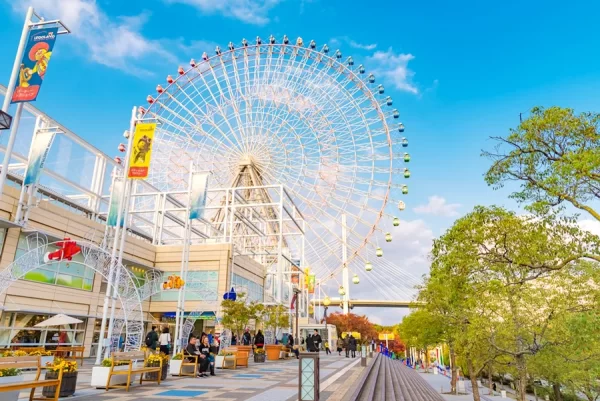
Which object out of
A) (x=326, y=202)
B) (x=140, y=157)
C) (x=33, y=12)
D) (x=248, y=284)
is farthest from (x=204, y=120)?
(x=33, y=12)

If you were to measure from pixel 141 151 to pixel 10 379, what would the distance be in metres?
10.9

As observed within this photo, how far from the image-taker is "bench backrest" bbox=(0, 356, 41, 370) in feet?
22.9

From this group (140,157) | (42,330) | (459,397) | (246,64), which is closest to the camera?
(140,157)

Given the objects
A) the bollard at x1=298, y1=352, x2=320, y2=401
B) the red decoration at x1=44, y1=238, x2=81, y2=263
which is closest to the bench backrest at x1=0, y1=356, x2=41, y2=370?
the bollard at x1=298, y1=352, x2=320, y2=401

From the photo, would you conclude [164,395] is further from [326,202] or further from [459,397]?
[326,202]

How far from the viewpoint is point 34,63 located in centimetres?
1069

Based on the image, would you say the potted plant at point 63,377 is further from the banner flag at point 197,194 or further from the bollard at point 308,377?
the banner flag at point 197,194

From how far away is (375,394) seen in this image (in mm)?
13531

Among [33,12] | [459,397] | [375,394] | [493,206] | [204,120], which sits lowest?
[459,397]

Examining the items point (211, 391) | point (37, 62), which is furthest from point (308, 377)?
point (37, 62)

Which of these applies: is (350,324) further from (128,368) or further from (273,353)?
(128,368)

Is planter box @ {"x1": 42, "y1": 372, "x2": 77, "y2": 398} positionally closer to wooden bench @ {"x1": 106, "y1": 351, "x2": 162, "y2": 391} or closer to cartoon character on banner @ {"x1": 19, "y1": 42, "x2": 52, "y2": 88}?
wooden bench @ {"x1": 106, "y1": 351, "x2": 162, "y2": 391}

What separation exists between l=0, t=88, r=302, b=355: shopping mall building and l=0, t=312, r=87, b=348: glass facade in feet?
0.13

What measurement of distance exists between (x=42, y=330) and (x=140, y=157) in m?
10.8
